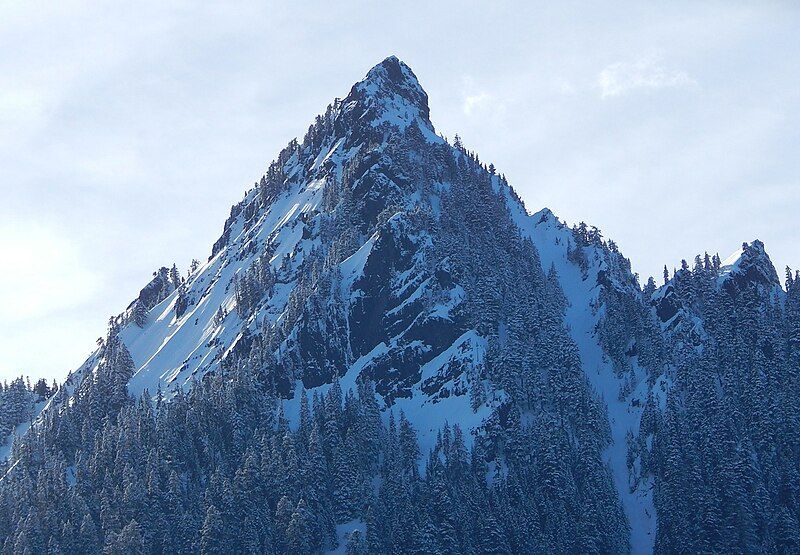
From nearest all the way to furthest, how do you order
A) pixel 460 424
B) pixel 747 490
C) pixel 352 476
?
1. pixel 747 490
2. pixel 352 476
3. pixel 460 424

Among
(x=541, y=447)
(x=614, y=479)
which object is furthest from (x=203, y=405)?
(x=614, y=479)

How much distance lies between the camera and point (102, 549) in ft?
503

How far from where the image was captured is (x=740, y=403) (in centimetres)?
16950

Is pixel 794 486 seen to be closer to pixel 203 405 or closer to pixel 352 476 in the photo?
pixel 352 476

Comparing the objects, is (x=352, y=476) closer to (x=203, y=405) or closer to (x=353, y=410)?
(x=353, y=410)

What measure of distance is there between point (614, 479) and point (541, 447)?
1602 centimetres

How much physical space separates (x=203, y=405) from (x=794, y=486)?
337 feet

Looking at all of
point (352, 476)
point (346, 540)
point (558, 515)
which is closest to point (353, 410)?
point (352, 476)

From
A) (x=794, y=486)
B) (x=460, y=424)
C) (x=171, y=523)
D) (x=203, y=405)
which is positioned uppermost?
(x=203, y=405)

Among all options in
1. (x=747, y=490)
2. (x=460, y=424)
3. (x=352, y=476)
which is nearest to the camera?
(x=747, y=490)

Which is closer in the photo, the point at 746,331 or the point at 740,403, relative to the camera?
the point at 740,403

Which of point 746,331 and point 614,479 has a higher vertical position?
point 746,331

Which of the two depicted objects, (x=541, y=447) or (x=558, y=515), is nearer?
(x=558, y=515)

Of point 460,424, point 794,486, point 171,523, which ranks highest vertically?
point 460,424
